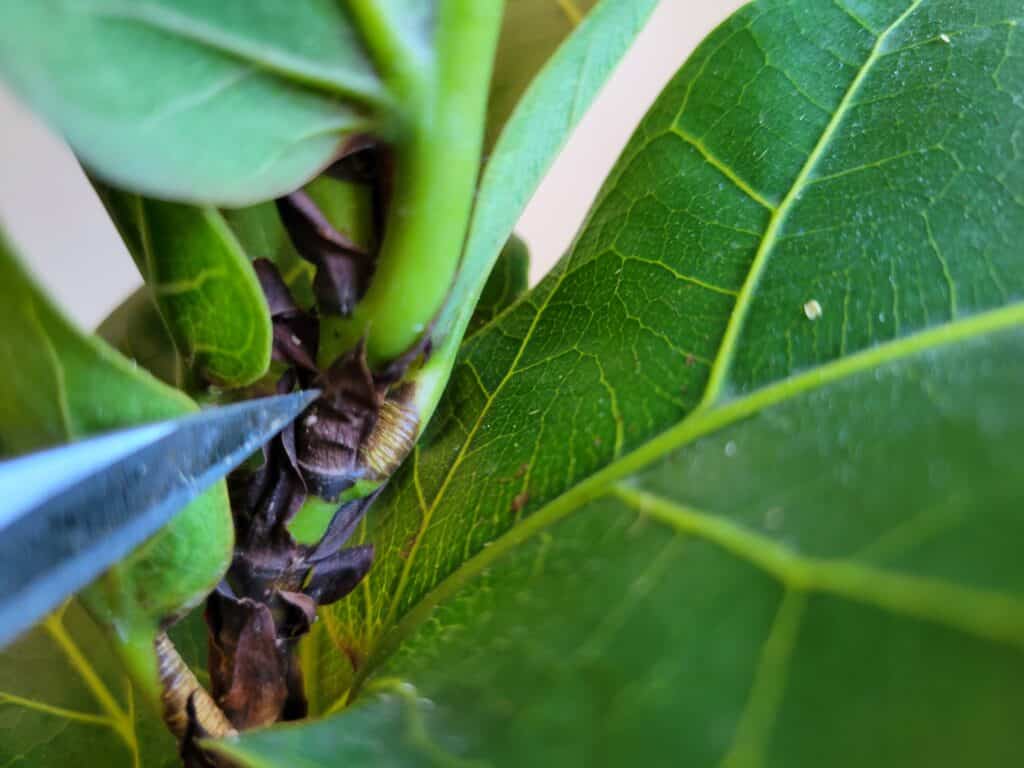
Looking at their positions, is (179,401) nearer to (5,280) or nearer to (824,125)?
(5,280)

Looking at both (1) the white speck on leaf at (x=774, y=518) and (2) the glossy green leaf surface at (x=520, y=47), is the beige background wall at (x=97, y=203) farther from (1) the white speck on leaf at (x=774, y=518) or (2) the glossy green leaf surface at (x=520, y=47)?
(1) the white speck on leaf at (x=774, y=518)

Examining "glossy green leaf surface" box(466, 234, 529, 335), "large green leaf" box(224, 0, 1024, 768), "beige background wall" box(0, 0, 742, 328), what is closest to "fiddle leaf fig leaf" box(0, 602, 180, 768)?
"large green leaf" box(224, 0, 1024, 768)

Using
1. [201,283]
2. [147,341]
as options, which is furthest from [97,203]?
[201,283]

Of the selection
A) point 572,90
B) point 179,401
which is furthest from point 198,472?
point 572,90

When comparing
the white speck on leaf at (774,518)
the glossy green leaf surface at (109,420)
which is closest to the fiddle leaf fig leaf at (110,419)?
the glossy green leaf surface at (109,420)

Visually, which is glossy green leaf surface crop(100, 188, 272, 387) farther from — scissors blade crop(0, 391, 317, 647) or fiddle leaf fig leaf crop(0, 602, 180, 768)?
fiddle leaf fig leaf crop(0, 602, 180, 768)

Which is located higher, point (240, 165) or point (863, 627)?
point (240, 165)
